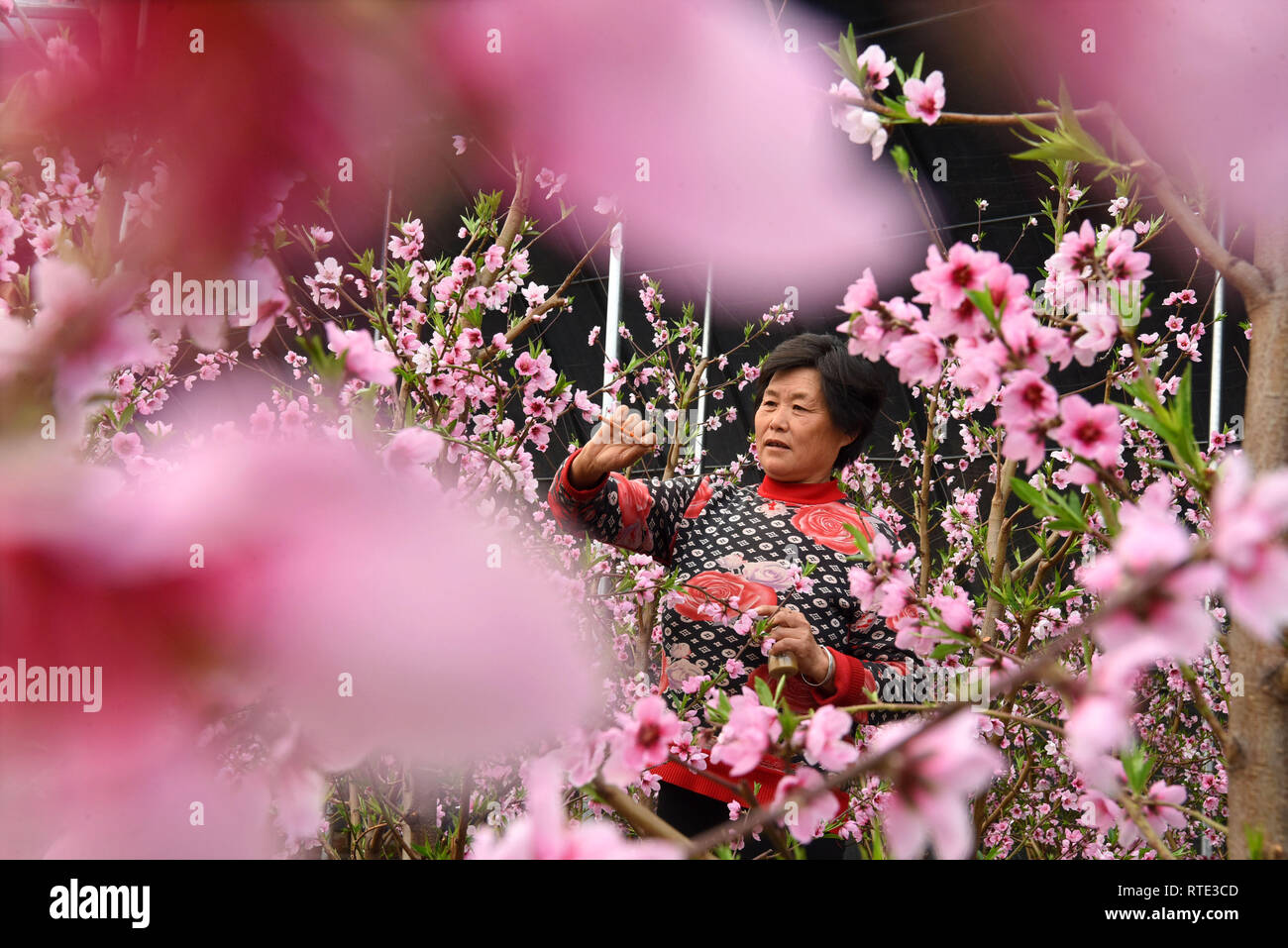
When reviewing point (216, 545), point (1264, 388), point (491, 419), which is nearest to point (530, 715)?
point (216, 545)

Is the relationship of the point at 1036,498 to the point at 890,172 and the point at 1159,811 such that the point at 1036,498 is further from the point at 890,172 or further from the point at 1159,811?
the point at 890,172

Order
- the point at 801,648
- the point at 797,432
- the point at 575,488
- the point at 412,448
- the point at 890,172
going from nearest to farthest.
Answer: the point at 412,448 < the point at 801,648 < the point at 575,488 < the point at 797,432 < the point at 890,172

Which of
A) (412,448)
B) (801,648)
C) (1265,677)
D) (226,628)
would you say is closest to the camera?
(226,628)

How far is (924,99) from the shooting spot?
76 cm

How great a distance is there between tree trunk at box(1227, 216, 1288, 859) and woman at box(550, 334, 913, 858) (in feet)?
1.91

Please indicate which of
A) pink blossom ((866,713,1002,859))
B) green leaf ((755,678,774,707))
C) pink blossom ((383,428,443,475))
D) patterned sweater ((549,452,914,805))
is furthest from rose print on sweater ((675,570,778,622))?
pink blossom ((866,713,1002,859))

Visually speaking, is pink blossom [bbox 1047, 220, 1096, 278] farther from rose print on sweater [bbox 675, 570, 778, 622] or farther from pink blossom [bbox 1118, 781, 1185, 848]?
rose print on sweater [bbox 675, 570, 778, 622]

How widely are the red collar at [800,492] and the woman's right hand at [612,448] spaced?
460 mm

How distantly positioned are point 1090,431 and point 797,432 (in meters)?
0.94

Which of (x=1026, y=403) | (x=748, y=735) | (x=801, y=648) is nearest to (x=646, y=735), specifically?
(x=748, y=735)
